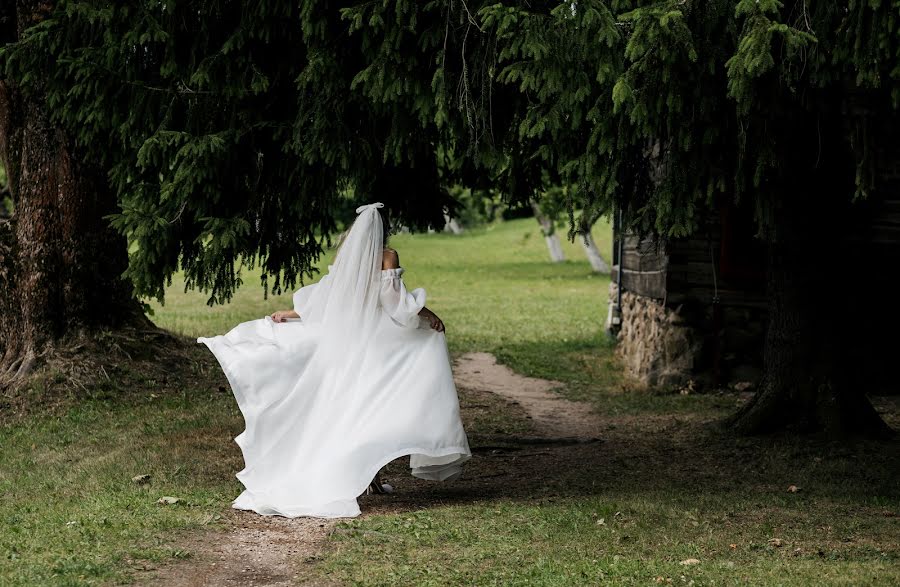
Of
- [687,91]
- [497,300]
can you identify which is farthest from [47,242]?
[497,300]

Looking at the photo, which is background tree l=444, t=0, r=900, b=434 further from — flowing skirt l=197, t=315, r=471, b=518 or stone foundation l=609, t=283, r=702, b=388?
stone foundation l=609, t=283, r=702, b=388

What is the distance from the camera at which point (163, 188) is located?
8.67 m

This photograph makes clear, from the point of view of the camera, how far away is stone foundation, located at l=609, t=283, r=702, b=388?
47.3 ft

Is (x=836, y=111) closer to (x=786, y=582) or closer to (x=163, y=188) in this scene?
(x=786, y=582)

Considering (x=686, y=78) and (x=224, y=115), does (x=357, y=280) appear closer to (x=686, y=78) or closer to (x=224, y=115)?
(x=224, y=115)

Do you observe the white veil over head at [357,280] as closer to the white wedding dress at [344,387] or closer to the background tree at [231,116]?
the white wedding dress at [344,387]

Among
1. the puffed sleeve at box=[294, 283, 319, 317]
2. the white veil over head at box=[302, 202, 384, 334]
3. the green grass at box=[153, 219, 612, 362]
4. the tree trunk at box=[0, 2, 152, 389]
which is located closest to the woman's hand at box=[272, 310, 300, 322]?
the puffed sleeve at box=[294, 283, 319, 317]

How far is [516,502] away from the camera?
8000mm

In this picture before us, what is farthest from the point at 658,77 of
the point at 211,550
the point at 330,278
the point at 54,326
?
the point at 54,326

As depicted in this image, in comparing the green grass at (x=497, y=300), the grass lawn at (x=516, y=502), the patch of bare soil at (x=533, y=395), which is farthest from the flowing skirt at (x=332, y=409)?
the green grass at (x=497, y=300)

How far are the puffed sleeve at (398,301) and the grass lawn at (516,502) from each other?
1335 millimetres

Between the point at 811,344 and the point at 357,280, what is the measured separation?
15.5 ft

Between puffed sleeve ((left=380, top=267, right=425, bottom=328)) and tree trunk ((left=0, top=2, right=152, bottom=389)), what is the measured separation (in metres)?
5.02

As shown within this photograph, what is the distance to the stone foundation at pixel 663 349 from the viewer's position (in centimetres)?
1443
